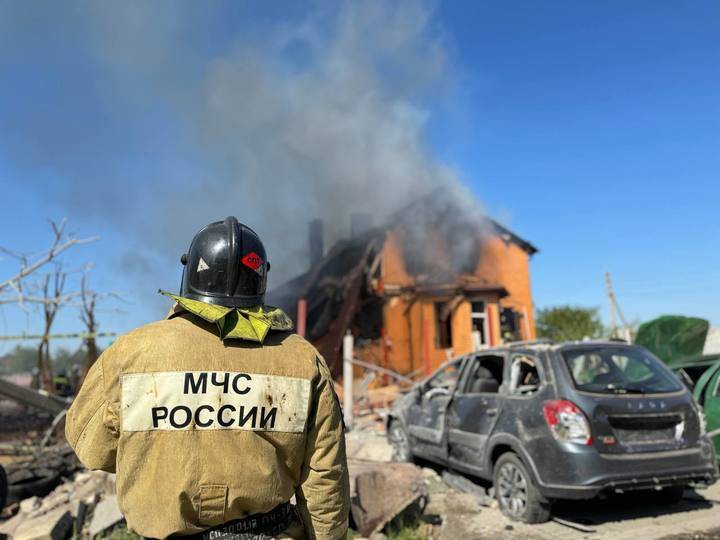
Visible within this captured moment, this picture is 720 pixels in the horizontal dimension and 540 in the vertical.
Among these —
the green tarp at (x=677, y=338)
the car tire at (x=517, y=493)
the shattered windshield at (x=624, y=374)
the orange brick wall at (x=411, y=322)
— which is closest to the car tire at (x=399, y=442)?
the car tire at (x=517, y=493)

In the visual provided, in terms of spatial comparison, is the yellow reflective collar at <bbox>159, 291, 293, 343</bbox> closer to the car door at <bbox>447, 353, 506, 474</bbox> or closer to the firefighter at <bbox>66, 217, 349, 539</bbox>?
the firefighter at <bbox>66, 217, 349, 539</bbox>

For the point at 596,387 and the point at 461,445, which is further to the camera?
the point at 461,445

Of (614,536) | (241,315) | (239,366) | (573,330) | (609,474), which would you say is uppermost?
(573,330)

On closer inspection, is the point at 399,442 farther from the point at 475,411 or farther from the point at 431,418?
the point at 475,411

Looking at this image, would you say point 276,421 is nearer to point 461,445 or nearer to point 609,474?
point 609,474

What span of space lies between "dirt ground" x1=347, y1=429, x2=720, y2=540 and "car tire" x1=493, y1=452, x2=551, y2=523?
0.29 ft

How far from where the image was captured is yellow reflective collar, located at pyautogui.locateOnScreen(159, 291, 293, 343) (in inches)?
67.6

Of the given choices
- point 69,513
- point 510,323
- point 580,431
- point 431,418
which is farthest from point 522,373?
point 510,323

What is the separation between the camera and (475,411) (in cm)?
557

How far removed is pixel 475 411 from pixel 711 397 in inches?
108

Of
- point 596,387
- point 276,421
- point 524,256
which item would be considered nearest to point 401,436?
point 596,387

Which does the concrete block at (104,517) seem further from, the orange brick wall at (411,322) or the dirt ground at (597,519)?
the orange brick wall at (411,322)

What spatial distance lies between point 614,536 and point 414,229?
1769 centimetres

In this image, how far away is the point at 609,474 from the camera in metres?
4.23
